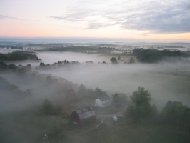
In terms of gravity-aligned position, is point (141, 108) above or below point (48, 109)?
above

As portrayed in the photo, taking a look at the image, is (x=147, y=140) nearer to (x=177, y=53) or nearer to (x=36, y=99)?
(x=36, y=99)

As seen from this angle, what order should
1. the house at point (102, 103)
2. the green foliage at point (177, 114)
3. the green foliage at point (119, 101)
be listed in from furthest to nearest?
the green foliage at point (119, 101) < the house at point (102, 103) < the green foliage at point (177, 114)

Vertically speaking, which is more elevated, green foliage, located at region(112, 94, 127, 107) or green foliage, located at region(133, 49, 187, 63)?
green foliage, located at region(133, 49, 187, 63)

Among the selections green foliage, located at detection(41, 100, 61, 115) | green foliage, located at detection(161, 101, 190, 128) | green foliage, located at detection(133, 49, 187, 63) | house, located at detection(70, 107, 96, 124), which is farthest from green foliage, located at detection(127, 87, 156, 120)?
green foliage, located at detection(133, 49, 187, 63)

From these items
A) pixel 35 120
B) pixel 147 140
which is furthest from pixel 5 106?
pixel 147 140

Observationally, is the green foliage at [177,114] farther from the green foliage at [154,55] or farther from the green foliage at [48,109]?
the green foliage at [154,55]

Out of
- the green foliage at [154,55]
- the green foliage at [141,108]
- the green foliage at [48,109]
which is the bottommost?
the green foliage at [48,109]

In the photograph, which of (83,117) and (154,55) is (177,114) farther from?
(154,55)

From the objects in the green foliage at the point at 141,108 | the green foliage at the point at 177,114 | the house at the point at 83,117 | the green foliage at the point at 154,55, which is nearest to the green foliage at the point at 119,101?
the green foliage at the point at 141,108

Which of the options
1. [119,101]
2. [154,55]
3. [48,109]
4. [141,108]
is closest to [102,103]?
[119,101]

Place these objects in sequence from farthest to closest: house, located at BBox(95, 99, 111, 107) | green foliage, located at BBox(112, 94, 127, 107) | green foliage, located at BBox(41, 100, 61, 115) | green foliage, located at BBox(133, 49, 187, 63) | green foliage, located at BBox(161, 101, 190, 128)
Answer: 1. green foliage, located at BBox(133, 49, 187, 63)
2. green foliage, located at BBox(112, 94, 127, 107)
3. house, located at BBox(95, 99, 111, 107)
4. green foliage, located at BBox(41, 100, 61, 115)
5. green foliage, located at BBox(161, 101, 190, 128)

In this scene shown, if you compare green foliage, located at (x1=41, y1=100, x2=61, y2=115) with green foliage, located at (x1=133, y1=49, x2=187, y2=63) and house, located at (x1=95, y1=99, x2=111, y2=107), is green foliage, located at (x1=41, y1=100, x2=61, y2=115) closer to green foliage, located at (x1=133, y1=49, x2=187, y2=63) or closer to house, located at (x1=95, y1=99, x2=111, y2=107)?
house, located at (x1=95, y1=99, x2=111, y2=107)
